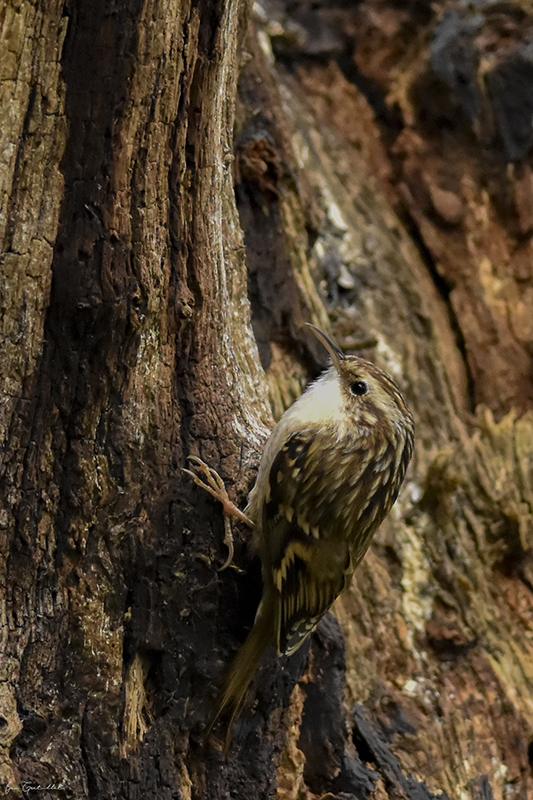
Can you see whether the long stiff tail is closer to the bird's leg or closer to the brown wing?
the brown wing

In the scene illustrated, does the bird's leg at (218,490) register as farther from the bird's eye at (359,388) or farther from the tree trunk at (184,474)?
the bird's eye at (359,388)

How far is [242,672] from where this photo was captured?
91.2 inches

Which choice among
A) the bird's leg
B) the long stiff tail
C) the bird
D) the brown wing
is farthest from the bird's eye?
the long stiff tail

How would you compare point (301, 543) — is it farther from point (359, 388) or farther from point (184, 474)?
point (359, 388)

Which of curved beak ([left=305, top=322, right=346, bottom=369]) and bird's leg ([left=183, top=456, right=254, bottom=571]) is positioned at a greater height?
curved beak ([left=305, top=322, right=346, bottom=369])

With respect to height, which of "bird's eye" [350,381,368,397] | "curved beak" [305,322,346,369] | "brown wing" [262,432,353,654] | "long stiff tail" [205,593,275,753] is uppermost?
"curved beak" [305,322,346,369]

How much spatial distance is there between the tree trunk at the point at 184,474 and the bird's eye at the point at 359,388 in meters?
0.29

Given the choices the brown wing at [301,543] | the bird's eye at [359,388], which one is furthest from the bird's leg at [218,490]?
the bird's eye at [359,388]

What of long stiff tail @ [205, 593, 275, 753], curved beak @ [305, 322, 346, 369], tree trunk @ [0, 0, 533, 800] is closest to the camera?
tree trunk @ [0, 0, 533, 800]

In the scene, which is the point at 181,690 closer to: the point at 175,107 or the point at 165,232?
the point at 165,232

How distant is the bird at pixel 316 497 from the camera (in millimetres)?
2369

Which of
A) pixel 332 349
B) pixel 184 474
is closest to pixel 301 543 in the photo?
pixel 184 474

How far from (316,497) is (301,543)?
0.49ft

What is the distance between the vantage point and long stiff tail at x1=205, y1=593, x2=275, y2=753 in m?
2.31
